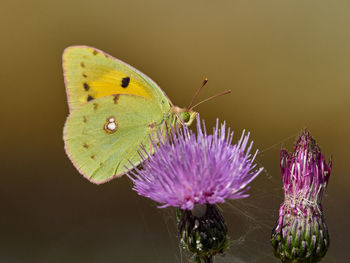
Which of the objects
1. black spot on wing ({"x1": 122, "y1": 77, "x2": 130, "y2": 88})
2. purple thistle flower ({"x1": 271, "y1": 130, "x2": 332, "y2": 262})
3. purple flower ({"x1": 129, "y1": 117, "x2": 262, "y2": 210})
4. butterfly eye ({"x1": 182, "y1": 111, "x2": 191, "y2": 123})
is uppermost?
black spot on wing ({"x1": 122, "y1": 77, "x2": 130, "y2": 88})

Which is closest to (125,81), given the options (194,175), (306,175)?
(194,175)

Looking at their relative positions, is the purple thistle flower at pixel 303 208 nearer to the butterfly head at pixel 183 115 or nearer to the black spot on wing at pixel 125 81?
the butterfly head at pixel 183 115

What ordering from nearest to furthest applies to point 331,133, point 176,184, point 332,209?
point 176,184, point 332,209, point 331,133

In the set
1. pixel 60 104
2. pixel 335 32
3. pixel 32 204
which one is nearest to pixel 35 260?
pixel 32 204

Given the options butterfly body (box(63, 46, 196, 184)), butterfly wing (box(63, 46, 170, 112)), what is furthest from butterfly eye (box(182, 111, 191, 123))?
butterfly wing (box(63, 46, 170, 112))

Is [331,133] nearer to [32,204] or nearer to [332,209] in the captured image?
[332,209]

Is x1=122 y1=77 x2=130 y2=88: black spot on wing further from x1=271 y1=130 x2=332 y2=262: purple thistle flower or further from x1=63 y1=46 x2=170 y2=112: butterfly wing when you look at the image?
x1=271 y1=130 x2=332 y2=262: purple thistle flower

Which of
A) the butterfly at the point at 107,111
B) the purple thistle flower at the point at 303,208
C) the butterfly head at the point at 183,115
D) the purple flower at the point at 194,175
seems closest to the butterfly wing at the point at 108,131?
the butterfly at the point at 107,111
